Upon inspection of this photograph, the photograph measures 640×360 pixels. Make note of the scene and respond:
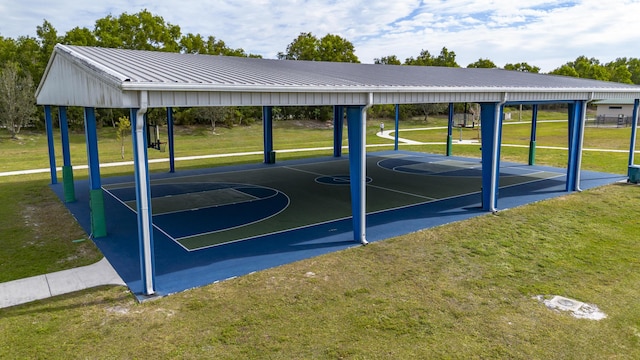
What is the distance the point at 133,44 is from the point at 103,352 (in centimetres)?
4546

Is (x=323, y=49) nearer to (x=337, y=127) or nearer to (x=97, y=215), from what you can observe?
(x=337, y=127)

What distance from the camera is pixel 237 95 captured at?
8.58 metres

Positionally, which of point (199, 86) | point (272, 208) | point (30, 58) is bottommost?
point (272, 208)

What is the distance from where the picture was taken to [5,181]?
1928cm

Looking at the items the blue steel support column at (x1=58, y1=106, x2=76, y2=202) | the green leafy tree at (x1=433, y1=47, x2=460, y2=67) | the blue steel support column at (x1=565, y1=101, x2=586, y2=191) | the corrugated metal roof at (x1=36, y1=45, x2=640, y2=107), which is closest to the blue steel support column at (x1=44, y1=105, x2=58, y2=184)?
the blue steel support column at (x1=58, y1=106, x2=76, y2=202)

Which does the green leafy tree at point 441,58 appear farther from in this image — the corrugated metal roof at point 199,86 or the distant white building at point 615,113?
the corrugated metal roof at point 199,86

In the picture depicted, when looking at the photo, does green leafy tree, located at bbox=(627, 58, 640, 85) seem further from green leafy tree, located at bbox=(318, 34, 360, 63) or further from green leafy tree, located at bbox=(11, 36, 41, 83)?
green leafy tree, located at bbox=(11, 36, 41, 83)

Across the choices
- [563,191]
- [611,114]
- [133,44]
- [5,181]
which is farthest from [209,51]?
[611,114]

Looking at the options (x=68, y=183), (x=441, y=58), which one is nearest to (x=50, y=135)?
(x=68, y=183)

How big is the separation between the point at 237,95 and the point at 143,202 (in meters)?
2.62

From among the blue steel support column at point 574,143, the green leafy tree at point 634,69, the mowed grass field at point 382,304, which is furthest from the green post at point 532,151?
the green leafy tree at point 634,69

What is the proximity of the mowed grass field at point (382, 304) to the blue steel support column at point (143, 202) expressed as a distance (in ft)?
1.61

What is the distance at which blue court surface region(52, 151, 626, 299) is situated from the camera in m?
9.95

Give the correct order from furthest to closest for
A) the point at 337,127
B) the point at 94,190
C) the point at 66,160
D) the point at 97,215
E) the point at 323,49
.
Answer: the point at 323,49, the point at 337,127, the point at 66,160, the point at 94,190, the point at 97,215
